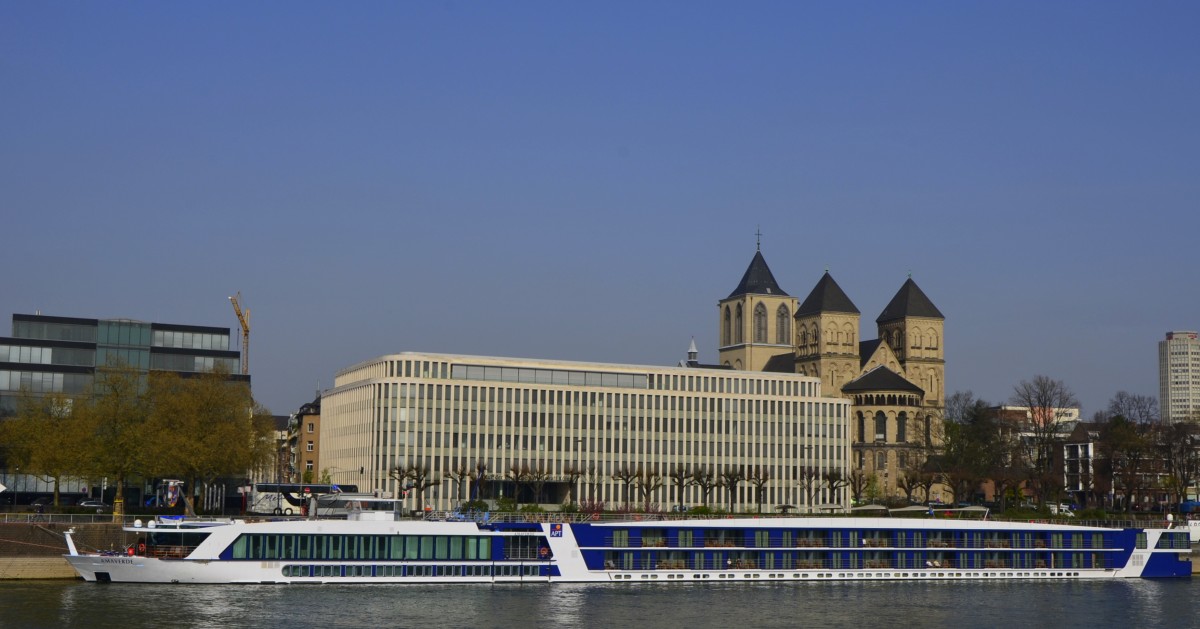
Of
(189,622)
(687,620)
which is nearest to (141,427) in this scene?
(189,622)

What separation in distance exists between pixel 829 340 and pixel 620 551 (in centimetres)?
11702

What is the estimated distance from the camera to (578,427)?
155250 millimetres

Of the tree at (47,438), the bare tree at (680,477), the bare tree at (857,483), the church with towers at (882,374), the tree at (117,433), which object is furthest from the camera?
the church with towers at (882,374)

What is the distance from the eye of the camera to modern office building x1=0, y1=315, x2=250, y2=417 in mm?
125812

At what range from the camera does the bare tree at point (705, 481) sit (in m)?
140

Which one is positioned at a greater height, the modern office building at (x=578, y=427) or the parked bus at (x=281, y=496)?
the modern office building at (x=578, y=427)

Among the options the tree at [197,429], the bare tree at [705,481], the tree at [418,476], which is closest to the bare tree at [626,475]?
the bare tree at [705,481]

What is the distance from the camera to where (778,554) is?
82.4 meters

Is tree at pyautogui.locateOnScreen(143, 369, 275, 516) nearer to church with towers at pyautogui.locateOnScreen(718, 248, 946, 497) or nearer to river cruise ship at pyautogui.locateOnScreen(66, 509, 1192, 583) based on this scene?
river cruise ship at pyautogui.locateOnScreen(66, 509, 1192, 583)

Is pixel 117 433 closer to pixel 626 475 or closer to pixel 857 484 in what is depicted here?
pixel 626 475

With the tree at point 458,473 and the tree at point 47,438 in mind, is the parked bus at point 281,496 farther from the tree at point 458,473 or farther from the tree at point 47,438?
the tree at point 458,473

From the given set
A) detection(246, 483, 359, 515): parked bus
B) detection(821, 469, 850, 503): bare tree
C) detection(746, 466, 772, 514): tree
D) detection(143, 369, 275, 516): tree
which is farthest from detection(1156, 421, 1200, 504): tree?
detection(143, 369, 275, 516): tree

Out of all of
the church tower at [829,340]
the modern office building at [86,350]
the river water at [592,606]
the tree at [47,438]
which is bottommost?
the river water at [592,606]

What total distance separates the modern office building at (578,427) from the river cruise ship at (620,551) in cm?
5661
